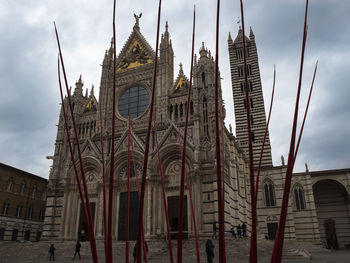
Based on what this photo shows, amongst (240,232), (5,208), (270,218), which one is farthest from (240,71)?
(5,208)

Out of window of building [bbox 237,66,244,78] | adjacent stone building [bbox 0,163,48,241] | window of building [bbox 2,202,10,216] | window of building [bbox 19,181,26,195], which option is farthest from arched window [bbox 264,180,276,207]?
window of building [bbox 2,202,10,216]

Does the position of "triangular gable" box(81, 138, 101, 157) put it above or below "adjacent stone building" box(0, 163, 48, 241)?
above

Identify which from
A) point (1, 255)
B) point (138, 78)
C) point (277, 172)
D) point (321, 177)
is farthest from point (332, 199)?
point (1, 255)

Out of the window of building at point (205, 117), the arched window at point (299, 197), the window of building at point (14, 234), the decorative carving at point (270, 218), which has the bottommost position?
the window of building at point (14, 234)

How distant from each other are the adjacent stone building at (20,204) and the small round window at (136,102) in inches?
590

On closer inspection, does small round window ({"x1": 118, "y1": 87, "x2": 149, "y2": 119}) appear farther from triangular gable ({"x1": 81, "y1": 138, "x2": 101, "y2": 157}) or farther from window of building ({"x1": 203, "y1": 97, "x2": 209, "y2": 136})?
window of building ({"x1": 203, "y1": 97, "x2": 209, "y2": 136})

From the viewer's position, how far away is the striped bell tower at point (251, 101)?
117 feet

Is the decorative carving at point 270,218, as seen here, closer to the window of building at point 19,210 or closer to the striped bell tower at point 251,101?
the striped bell tower at point 251,101

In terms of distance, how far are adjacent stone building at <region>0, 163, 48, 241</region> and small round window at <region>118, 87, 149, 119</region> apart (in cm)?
1499

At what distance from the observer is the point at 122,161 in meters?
25.4

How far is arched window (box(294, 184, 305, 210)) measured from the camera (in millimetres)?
32000

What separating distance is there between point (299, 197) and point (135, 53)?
80.2 ft

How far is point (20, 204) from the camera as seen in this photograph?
33094 mm

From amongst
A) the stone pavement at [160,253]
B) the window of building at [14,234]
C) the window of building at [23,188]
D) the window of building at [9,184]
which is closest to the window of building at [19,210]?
the window of building at [23,188]
